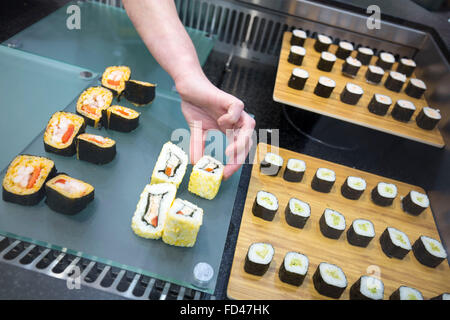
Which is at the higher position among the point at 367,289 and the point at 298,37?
the point at 298,37

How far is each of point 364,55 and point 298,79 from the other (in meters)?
0.62

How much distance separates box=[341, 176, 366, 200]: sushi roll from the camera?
178cm

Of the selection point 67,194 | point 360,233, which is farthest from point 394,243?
point 67,194

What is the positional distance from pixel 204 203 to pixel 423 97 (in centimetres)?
160

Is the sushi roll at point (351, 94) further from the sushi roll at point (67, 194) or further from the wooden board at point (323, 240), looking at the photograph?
the sushi roll at point (67, 194)

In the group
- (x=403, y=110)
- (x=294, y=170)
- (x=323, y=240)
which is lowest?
(x=323, y=240)

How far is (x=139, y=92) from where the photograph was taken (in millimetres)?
1873

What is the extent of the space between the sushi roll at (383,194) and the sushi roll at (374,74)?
776mm

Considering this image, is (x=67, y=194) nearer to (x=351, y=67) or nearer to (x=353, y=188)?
(x=353, y=188)

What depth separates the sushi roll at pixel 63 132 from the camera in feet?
5.08

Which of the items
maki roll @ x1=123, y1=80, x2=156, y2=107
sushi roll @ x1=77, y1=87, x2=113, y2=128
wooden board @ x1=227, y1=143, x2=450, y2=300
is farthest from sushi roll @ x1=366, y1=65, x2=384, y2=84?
sushi roll @ x1=77, y1=87, x2=113, y2=128

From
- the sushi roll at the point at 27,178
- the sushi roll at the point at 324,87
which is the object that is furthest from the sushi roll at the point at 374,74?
the sushi roll at the point at 27,178

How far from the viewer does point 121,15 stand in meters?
2.50

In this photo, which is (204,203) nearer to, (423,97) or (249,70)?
(249,70)
